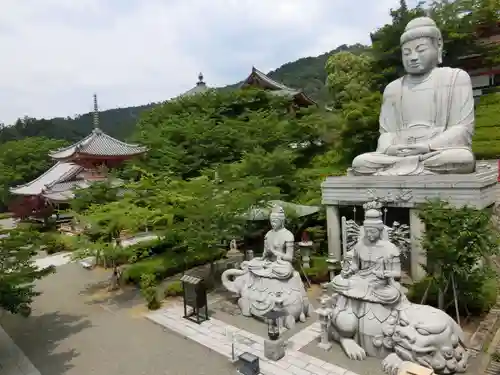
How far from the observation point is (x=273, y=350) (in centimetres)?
726

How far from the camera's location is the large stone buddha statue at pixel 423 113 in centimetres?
1027

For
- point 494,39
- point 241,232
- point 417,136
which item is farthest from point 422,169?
point 494,39

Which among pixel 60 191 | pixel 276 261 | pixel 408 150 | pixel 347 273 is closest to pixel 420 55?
pixel 408 150

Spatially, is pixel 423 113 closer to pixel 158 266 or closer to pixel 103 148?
pixel 158 266

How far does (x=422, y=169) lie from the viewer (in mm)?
10070

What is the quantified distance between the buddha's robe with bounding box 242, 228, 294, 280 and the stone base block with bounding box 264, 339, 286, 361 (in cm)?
168

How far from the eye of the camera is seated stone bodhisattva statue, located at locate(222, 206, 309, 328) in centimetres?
874

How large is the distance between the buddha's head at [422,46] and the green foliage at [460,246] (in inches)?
190

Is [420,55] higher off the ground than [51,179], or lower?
higher

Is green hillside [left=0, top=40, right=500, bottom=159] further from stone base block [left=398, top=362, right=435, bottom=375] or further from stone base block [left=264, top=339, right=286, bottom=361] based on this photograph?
stone base block [left=398, top=362, right=435, bottom=375]

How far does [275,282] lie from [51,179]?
26.6m

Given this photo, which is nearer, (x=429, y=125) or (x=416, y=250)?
(x=416, y=250)

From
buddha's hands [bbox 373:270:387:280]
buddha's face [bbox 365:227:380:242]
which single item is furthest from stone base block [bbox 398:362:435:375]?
buddha's face [bbox 365:227:380:242]

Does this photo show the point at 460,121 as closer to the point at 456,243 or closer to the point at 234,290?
the point at 456,243
